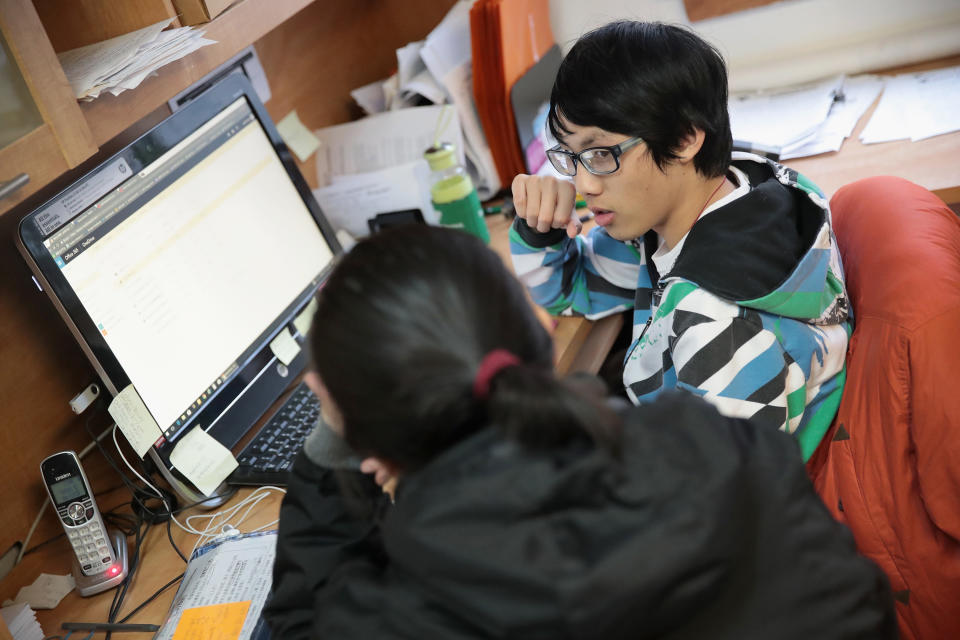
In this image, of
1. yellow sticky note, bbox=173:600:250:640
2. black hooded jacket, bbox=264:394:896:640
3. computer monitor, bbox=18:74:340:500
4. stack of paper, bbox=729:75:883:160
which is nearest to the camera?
black hooded jacket, bbox=264:394:896:640

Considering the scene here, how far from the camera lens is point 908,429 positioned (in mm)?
841

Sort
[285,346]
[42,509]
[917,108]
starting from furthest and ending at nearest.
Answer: [917,108] → [285,346] → [42,509]

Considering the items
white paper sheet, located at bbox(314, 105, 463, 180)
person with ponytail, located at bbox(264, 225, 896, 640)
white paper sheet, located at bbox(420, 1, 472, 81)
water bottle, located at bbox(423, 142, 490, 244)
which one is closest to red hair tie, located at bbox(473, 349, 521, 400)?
person with ponytail, located at bbox(264, 225, 896, 640)

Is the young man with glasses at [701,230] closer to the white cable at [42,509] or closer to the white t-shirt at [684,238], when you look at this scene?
the white t-shirt at [684,238]

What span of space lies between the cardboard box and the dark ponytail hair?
0.60m

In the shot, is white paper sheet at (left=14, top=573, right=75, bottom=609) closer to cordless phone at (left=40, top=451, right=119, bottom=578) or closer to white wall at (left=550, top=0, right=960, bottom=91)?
cordless phone at (left=40, top=451, right=119, bottom=578)

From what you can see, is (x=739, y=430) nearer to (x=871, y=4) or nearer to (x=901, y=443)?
(x=901, y=443)

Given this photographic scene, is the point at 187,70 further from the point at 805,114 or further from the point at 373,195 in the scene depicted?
the point at 805,114

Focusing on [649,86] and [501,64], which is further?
[501,64]

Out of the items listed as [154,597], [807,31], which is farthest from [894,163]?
[154,597]

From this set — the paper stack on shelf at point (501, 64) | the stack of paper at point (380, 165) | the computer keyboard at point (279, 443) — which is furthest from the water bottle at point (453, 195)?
the computer keyboard at point (279, 443)

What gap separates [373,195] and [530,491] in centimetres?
120

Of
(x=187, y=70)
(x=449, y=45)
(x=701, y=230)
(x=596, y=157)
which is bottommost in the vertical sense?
(x=701, y=230)

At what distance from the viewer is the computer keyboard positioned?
1.12 metres
